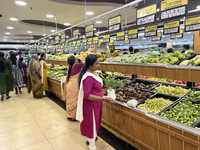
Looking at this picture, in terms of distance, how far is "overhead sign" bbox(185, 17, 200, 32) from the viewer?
5770 millimetres

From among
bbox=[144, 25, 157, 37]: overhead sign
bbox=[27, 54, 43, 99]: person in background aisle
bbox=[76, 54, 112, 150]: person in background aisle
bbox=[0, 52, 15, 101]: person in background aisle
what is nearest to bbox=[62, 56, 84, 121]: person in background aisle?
bbox=[76, 54, 112, 150]: person in background aisle

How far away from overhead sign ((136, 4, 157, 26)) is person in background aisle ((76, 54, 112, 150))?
1.76m

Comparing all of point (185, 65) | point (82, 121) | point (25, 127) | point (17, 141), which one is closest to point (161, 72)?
point (185, 65)

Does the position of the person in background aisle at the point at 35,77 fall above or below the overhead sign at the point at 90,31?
below

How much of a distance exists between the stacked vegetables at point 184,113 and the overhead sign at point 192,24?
4776 mm

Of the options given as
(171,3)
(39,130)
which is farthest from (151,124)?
(39,130)

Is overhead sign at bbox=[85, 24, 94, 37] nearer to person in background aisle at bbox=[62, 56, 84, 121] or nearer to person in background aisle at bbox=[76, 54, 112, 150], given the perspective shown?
person in background aisle at bbox=[62, 56, 84, 121]

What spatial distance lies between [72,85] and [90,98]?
5.71 feet

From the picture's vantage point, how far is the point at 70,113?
12.9 feet

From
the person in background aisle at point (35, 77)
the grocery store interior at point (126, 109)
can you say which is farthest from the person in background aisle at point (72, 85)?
the person in background aisle at point (35, 77)

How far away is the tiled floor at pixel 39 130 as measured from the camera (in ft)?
9.50

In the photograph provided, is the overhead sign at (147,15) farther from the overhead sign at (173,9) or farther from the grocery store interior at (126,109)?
the overhead sign at (173,9)

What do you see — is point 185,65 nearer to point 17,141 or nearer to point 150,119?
point 150,119

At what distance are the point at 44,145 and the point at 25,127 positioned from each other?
111 cm
